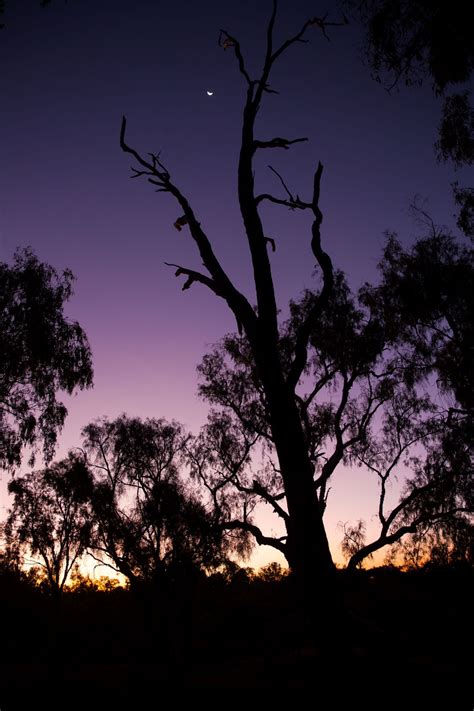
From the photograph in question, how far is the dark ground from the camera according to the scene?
702 centimetres

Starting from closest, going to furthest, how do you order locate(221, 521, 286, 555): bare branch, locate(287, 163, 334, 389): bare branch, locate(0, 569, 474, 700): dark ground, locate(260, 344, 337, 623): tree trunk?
locate(260, 344, 337, 623): tree trunk < locate(287, 163, 334, 389): bare branch < locate(0, 569, 474, 700): dark ground < locate(221, 521, 286, 555): bare branch

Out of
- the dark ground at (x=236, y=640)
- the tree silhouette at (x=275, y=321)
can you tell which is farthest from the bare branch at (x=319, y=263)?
the dark ground at (x=236, y=640)

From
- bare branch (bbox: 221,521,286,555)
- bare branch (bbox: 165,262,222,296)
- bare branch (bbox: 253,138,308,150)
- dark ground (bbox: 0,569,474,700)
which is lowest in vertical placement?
dark ground (bbox: 0,569,474,700)

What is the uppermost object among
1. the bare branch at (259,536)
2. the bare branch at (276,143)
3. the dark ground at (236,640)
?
the bare branch at (276,143)

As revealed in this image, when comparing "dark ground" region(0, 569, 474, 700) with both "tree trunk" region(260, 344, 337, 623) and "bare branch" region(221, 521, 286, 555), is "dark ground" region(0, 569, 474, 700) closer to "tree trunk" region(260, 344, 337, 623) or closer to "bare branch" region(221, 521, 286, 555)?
"tree trunk" region(260, 344, 337, 623)

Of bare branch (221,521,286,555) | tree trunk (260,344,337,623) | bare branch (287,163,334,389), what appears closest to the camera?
tree trunk (260,344,337,623)

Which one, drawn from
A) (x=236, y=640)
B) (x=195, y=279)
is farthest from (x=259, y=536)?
(x=236, y=640)

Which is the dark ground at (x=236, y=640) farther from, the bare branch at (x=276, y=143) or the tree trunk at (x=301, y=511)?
the bare branch at (x=276, y=143)

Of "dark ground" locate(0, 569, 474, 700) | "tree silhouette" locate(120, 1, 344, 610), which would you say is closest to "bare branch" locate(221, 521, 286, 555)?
"dark ground" locate(0, 569, 474, 700)

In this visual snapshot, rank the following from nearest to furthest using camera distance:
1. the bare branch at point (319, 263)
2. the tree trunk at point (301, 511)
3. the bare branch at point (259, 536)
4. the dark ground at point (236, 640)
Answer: the tree trunk at point (301, 511), the bare branch at point (319, 263), the dark ground at point (236, 640), the bare branch at point (259, 536)

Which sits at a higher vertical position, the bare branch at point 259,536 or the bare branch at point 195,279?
the bare branch at point 195,279

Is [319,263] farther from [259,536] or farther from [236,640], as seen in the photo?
[236,640]

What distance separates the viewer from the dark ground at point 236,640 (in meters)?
7.02

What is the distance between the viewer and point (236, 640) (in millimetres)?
23734
